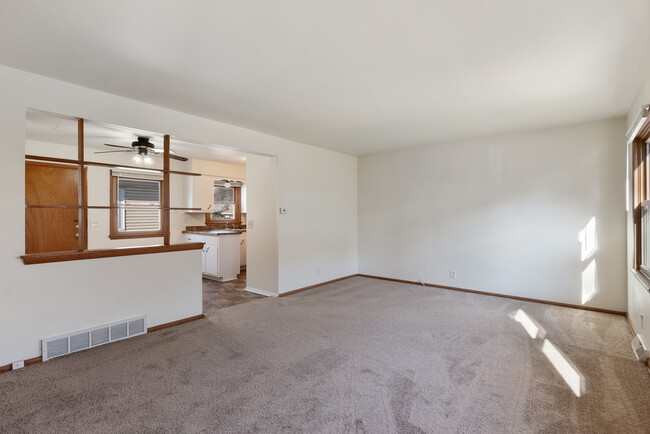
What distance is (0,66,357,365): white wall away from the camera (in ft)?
8.11

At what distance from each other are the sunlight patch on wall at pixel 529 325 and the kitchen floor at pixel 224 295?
11.3 feet

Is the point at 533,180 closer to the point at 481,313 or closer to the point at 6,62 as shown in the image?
the point at 481,313

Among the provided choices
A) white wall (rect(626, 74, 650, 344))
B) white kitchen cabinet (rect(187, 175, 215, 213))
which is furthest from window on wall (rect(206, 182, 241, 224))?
white wall (rect(626, 74, 650, 344))

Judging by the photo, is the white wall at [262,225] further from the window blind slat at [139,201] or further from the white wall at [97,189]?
the white wall at [97,189]

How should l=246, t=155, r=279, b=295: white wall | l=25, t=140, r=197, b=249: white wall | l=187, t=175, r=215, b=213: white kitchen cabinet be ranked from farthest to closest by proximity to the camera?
l=187, t=175, r=215, b=213: white kitchen cabinet → l=25, t=140, r=197, b=249: white wall → l=246, t=155, r=279, b=295: white wall

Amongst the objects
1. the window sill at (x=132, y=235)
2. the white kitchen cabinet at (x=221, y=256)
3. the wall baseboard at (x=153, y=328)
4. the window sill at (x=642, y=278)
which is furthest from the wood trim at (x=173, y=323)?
the window sill at (x=642, y=278)

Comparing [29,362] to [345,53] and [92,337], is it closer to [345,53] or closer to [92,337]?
[92,337]

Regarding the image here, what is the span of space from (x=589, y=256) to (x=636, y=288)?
97 cm

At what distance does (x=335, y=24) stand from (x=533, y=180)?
12.5 ft

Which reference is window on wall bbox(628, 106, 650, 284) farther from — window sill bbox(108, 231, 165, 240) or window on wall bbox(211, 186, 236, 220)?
window on wall bbox(211, 186, 236, 220)

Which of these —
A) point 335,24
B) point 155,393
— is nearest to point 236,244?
point 155,393

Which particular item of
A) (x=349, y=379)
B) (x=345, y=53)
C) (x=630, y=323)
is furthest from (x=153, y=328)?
(x=630, y=323)

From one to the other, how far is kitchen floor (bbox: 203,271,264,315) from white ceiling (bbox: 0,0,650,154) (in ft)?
8.36

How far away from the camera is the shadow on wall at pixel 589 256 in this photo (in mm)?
3900
